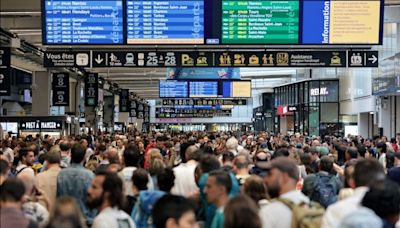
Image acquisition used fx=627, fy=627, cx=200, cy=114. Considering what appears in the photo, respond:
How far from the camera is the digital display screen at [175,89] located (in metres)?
27.6

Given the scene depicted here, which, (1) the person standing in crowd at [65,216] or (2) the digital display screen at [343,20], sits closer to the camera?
(1) the person standing in crowd at [65,216]

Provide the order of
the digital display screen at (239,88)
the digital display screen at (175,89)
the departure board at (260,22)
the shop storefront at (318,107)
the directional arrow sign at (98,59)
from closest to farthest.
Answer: the departure board at (260,22) → the directional arrow sign at (98,59) → the digital display screen at (239,88) → the digital display screen at (175,89) → the shop storefront at (318,107)

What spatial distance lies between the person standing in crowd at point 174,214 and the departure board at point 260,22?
28.5 ft

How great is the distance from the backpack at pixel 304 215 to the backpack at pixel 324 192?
9.98 ft

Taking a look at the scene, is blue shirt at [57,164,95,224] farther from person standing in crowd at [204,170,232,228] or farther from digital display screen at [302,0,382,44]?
digital display screen at [302,0,382,44]

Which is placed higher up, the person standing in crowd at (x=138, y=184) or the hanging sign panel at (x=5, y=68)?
the hanging sign panel at (x=5, y=68)

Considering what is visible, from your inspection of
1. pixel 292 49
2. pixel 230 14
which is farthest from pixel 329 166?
pixel 292 49

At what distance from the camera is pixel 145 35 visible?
12312 millimetres

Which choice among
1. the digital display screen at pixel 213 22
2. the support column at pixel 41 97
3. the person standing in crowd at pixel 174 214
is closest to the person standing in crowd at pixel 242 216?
the person standing in crowd at pixel 174 214

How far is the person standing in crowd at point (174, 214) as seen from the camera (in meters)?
3.73

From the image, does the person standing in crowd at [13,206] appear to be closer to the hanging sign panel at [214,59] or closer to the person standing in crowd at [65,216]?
the person standing in crowd at [65,216]

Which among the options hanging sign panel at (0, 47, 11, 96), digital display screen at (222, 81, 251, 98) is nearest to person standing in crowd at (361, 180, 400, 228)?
hanging sign panel at (0, 47, 11, 96)

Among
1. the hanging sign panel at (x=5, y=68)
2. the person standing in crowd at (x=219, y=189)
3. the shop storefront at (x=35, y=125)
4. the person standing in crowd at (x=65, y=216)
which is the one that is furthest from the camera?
the shop storefront at (x=35, y=125)

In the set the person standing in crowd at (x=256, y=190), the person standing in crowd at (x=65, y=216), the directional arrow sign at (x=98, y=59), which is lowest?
the person standing in crowd at (x=256, y=190)
